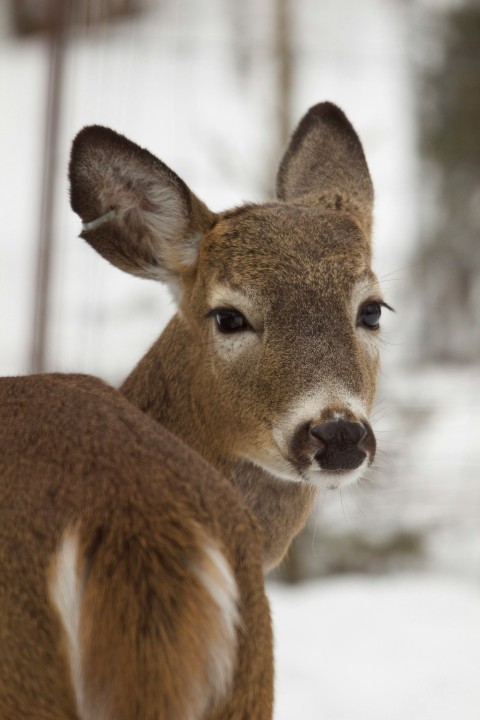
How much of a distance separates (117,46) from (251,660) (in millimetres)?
4491

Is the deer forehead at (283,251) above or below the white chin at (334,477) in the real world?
above

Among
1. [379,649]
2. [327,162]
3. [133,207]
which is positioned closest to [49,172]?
[327,162]

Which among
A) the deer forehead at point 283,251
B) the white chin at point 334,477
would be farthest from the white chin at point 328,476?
the deer forehead at point 283,251

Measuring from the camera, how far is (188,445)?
2.12 m

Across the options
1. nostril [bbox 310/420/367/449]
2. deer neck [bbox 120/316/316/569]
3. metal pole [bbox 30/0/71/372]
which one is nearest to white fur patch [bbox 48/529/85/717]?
nostril [bbox 310/420/367/449]

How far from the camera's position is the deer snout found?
73.3 inches

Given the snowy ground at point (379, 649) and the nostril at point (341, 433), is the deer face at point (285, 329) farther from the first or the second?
the snowy ground at point (379, 649)

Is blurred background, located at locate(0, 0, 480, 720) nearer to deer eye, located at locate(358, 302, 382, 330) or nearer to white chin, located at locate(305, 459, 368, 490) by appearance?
deer eye, located at locate(358, 302, 382, 330)

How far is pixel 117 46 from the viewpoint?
5.45 m

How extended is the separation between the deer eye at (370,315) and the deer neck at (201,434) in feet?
1.19

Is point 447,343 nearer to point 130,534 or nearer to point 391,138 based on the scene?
point 391,138

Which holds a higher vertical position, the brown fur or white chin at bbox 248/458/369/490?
the brown fur

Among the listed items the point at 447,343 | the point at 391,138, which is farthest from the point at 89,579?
the point at 391,138

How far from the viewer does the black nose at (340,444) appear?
1.86m
